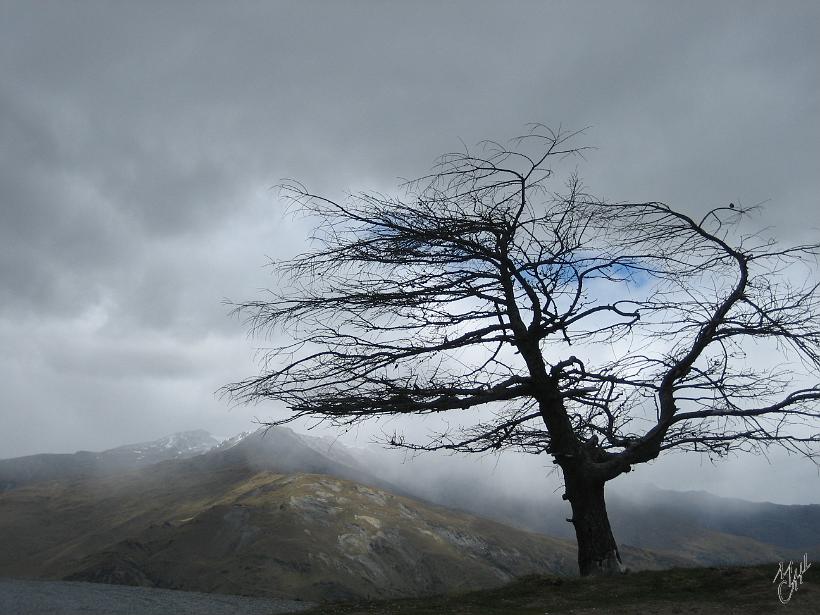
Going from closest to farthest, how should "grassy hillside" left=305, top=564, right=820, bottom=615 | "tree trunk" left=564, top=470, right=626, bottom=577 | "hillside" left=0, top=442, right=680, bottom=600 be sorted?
"grassy hillside" left=305, top=564, right=820, bottom=615 < "tree trunk" left=564, top=470, right=626, bottom=577 < "hillside" left=0, top=442, right=680, bottom=600

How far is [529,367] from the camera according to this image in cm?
954

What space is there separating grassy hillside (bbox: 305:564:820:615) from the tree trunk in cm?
46

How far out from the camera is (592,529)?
31.0 ft

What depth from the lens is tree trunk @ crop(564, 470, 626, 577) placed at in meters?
9.33

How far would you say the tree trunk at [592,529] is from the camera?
9.33 m

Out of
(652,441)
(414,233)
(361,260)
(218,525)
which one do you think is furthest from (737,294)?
(218,525)

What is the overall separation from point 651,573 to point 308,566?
171679 mm

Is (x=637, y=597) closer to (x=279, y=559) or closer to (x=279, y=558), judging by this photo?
(x=279, y=559)

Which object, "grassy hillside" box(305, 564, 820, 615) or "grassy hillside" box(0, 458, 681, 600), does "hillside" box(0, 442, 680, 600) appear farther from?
"grassy hillside" box(305, 564, 820, 615)

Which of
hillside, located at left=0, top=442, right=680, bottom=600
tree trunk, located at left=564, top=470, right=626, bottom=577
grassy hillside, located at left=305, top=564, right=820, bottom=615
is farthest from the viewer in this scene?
hillside, located at left=0, top=442, right=680, bottom=600

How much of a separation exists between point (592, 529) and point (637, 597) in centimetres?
210

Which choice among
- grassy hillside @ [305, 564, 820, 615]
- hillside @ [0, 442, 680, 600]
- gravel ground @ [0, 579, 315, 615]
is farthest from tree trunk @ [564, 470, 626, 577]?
hillside @ [0, 442, 680, 600]

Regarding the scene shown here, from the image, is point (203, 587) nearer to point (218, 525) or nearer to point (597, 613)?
point (218, 525)
